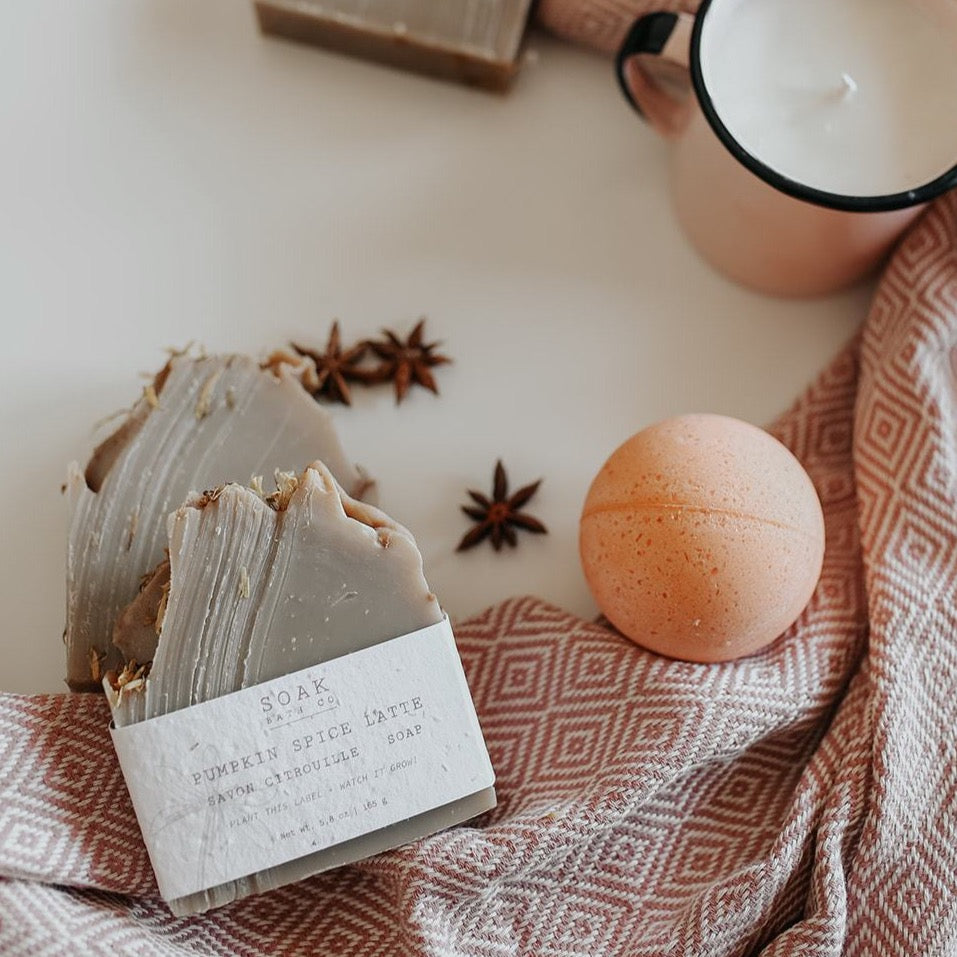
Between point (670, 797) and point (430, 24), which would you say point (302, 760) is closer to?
point (670, 797)

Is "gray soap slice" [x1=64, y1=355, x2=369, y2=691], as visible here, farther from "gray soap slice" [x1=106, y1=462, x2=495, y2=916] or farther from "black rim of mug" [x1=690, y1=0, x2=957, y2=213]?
"black rim of mug" [x1=690, y1=0, x2=957, y2=213]

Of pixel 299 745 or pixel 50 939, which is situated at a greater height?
pixel 299 745

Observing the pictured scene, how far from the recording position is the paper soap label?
739mm

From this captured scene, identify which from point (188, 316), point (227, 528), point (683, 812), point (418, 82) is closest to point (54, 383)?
point (188, 316)

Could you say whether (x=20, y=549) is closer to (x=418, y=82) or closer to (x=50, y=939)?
(x=50, y=939)

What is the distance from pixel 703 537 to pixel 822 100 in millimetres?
353

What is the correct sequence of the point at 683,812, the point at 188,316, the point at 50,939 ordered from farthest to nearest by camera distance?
1. the point at 188,316
2. the point at 683,812
3. the point at 50,939

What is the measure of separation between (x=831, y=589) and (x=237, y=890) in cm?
51

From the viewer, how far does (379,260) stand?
3.28 feet

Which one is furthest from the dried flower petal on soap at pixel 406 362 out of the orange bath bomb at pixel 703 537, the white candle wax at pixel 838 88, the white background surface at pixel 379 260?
the white candle wax at pixel 838 88

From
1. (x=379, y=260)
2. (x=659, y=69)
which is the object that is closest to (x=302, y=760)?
(x=379, y=260)

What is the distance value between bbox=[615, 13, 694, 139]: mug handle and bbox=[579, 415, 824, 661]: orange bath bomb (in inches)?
11.2

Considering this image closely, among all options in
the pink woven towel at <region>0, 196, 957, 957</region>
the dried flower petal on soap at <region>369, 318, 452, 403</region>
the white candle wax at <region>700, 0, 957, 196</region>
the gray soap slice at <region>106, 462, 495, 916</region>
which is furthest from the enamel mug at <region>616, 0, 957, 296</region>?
the gray soap slice at <region>106, 462, 495, 916</region>

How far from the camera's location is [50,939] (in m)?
0.72
